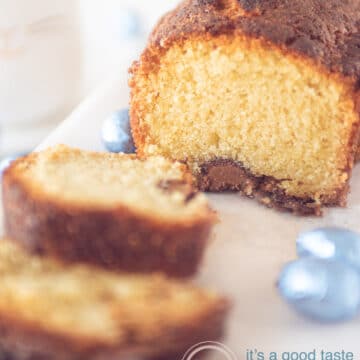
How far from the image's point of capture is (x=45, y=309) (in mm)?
1217

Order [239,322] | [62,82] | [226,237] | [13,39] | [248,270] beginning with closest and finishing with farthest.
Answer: [239,322], [248,270], [226,237], [13,39], [62,82]

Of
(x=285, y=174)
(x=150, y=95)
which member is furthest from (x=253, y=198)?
(x=150, y=95)

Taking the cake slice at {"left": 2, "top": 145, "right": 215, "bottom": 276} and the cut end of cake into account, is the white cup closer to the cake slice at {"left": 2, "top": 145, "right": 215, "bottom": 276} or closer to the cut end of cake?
the cut end of cake

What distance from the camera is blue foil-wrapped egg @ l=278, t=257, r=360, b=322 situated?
5.04 ft

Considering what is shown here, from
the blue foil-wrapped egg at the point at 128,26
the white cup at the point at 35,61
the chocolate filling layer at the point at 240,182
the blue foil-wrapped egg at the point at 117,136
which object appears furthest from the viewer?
the blue foil-wrapped egg at the point at 128,26

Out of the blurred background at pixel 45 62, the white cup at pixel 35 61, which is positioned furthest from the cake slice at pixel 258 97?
the white cup at pixel 35 61

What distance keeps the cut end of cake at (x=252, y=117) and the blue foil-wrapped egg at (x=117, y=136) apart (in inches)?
3.8

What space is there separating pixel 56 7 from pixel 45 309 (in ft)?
7.69

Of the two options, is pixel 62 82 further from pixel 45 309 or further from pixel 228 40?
pixel 45 309

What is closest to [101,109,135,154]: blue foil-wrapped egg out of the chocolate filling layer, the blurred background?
the chocolate filling layer

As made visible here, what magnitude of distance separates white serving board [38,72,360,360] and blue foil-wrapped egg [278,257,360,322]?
34 mm

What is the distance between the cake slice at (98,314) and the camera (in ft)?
3.89

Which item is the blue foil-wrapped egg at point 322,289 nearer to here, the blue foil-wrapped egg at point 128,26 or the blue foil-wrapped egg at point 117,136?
the blue foil-wrapped egg at point 117,136

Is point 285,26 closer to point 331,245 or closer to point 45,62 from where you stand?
point 331,245
